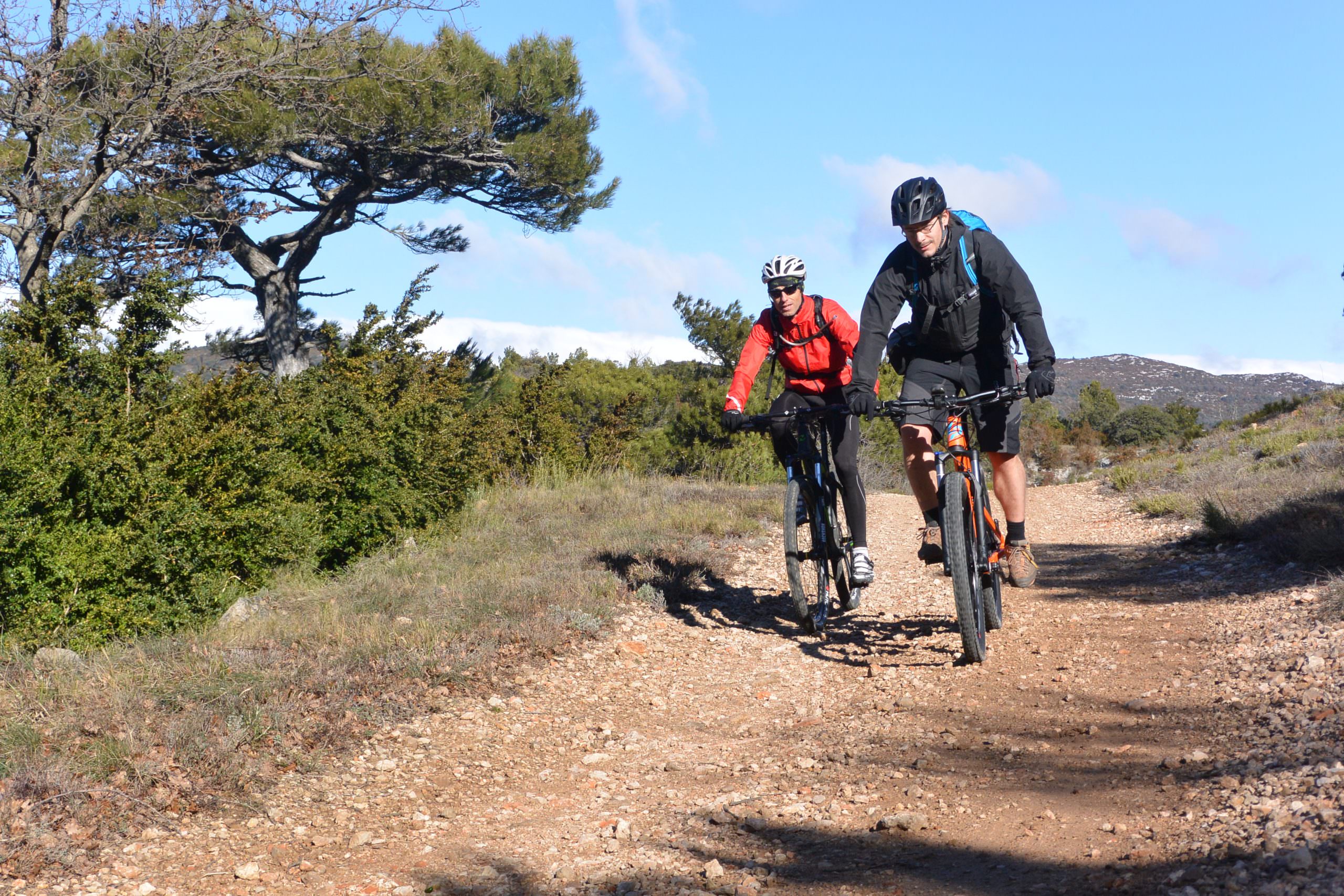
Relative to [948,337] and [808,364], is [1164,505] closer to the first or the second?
[808,364]

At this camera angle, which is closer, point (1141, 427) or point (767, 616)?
point (767, 616)

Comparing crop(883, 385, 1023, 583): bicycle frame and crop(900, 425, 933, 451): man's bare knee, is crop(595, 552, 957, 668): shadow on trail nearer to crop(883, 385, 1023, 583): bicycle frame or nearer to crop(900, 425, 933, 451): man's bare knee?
crop(883, 385, 1023, 583): bicycle frame

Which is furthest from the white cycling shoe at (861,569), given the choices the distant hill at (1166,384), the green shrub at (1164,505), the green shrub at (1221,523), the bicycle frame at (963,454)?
the distant hill at (1166,384)

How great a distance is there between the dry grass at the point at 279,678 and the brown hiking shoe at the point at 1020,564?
7.59 ft

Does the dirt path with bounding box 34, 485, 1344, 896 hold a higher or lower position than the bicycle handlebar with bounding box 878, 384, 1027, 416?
lower

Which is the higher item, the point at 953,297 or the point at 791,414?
the point at 953,297

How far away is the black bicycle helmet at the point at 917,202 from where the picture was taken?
4.82 meters

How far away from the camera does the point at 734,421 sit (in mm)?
5590

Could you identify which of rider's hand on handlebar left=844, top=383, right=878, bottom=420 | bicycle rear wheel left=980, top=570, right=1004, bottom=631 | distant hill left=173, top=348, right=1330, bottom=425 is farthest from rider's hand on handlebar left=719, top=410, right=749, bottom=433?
distant hill left=173, top=348, right=1330, bottom=425

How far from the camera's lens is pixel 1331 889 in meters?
2.30

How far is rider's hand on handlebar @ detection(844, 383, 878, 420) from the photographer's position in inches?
196

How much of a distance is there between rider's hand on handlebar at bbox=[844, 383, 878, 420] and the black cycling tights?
0.77 m

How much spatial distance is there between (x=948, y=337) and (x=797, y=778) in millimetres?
2462

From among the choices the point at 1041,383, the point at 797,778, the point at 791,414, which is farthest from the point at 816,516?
the point at 797,778
